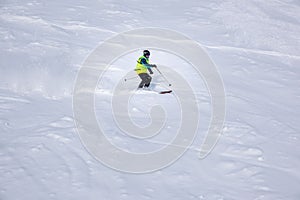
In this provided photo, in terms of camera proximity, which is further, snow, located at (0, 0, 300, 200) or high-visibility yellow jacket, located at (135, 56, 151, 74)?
high-visibility yellow jacket, located at (135, 56, 151, 74)

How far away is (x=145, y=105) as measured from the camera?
1080 centimetres

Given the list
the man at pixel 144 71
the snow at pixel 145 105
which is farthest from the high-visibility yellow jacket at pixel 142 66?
the snow at pixel 145 105

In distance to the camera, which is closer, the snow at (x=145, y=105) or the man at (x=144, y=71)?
the snow at (x=145, y=105)

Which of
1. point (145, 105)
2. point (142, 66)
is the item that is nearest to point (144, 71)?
point (142, 66)

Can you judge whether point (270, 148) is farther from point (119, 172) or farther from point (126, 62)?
point (126, 62)

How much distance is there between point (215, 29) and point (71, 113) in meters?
12.3

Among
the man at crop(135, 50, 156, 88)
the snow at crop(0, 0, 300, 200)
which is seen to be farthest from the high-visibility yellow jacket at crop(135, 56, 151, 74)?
the snow at crop(0, 0, 300, 200)

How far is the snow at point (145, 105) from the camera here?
690 cm

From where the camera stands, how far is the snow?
22.6 feet

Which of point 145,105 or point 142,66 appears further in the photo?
point 142,66

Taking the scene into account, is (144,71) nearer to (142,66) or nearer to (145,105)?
(142,66)

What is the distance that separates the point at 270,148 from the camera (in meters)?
8.84

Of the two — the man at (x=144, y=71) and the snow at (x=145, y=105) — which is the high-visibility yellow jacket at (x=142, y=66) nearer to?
the man at (x=144, y=71)

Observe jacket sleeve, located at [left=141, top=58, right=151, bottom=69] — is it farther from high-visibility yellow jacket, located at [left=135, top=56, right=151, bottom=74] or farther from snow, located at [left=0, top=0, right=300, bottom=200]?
snow, located at [left=0, top=0, right=300, bottom=200]
